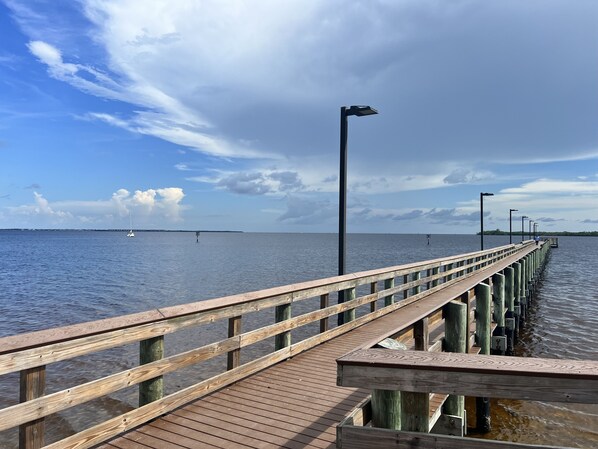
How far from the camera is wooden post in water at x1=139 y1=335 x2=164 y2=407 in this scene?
4.19 metres

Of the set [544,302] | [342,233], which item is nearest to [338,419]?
[342,233]

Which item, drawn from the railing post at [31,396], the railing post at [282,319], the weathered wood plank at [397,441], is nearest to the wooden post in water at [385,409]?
the weathered wood plank at [397,441]

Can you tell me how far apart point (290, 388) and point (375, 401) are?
2597mm

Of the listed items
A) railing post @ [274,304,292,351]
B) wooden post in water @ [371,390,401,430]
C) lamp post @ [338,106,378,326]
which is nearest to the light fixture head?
lamp post @ [338,106,378,326]

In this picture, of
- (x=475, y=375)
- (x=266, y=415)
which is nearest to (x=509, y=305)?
(x=266, y=415)

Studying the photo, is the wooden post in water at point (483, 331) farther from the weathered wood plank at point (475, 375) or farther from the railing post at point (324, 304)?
the weathered wood plank at point (475, 375)

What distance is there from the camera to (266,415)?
174 inches

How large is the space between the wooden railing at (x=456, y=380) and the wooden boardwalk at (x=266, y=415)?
0.46 m

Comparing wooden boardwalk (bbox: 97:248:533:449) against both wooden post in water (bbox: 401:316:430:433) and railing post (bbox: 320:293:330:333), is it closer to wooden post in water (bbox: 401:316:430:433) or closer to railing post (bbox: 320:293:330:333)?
wooden post in water (bbox: 401:316:430:433)

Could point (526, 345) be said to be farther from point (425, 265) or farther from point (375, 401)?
point (375, 401)

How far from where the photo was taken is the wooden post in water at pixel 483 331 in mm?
7295

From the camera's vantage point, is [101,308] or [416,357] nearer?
[416,357]

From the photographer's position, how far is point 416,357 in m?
2.72

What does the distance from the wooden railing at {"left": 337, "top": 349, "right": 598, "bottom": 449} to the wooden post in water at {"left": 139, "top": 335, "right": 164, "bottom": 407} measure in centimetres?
227
